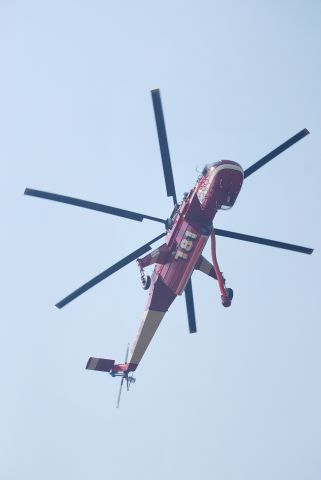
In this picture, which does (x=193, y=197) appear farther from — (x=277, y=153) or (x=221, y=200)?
(x=277, y=153)

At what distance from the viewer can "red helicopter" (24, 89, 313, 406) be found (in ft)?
48.2

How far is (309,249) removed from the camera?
17.1 metres

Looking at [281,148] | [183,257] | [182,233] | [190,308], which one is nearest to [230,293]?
[183,257]

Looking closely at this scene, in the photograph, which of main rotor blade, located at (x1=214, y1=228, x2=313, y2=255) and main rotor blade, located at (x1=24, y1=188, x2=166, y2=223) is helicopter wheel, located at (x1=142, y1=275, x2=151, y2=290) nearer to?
main rotor blade, located at (x1=24, y1=188, x2=166, y2=223)

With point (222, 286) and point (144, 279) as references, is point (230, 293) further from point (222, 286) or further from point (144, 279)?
point (144, 279)

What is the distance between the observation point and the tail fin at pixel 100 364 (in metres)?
18.7

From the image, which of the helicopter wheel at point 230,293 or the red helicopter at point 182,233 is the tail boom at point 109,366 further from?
the helicopter wheel at point 230,293

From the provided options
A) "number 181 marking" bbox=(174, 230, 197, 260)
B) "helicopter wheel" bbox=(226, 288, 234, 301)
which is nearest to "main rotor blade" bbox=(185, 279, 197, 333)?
"number 181 marking" bbox=(174, 230, 197, 260)

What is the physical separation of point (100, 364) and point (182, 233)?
21.7 feet

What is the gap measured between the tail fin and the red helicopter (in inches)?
84.6

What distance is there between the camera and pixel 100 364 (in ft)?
62.0

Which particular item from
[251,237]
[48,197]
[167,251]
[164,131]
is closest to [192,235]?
[167,251]

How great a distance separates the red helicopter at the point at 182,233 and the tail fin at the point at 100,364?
215 centimetres

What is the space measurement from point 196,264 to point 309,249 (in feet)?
13.0
